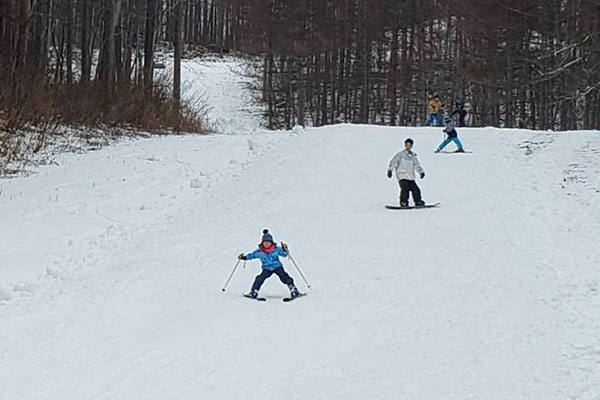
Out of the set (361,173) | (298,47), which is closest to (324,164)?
(361,173)

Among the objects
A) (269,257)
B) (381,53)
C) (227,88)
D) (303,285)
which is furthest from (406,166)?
(227,88)

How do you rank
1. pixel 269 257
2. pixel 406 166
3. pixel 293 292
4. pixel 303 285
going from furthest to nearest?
1. pixel 406 166
2. pixel 303 285
3. pixel 269 257
4. pixel 293 292

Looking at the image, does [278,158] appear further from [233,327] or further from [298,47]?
[298,47]

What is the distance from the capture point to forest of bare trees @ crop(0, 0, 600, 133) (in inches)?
1372

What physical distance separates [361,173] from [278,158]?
10.1 ft

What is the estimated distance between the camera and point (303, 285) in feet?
32.9

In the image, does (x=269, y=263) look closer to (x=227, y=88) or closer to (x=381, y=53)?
(x=381, y=53)

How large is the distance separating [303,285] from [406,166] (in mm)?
6110

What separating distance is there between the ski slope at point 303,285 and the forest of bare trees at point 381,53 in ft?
43.7

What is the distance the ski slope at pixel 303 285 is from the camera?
264 inches

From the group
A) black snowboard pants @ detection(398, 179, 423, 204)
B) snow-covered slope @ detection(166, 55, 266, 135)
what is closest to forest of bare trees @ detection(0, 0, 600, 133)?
snow-covered slope @ detection(166, 55, 266, 135)

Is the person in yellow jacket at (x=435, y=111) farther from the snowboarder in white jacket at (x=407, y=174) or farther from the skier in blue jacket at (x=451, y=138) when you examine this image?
the snowboarder in white jacket at (x=407, y=174)

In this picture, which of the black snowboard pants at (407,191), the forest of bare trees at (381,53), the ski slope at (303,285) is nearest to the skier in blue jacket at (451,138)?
the ski slope at (303,285)

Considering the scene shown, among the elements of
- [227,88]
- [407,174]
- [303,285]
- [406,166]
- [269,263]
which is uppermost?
[227,88]
